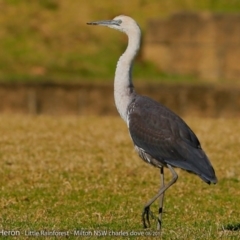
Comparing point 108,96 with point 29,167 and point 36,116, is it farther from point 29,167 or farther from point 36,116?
point 29,167

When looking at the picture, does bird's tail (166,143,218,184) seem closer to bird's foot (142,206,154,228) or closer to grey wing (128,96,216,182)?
grey wing (128,96,216,182)

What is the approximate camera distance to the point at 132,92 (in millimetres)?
8172

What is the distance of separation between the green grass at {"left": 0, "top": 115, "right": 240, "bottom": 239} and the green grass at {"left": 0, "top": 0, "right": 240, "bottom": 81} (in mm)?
4690

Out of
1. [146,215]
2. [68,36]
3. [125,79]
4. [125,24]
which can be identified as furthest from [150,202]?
[68,36]

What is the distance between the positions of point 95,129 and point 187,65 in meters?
5.55

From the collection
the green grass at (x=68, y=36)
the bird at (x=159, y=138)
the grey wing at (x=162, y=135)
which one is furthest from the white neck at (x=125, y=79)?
the green grass at (x=68, y=36)

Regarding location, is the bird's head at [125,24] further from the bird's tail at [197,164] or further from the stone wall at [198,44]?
the stone wall at [198,44]

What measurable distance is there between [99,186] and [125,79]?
2.25 m

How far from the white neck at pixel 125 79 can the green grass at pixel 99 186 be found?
3.19 ft

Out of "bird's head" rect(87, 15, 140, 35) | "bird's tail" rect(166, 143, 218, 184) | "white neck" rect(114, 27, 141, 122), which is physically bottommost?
"bird's tail" rect(166, 143, 218, 184)

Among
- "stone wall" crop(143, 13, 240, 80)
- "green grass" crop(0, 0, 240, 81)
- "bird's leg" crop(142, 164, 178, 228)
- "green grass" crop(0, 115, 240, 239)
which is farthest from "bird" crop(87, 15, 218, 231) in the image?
"stone wall" crop(143, 13, 240, 80)

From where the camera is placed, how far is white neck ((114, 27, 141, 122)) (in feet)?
26.6

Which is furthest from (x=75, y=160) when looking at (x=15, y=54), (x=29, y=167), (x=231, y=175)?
(x=15, y=54)

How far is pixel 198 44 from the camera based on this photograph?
19.9 m
